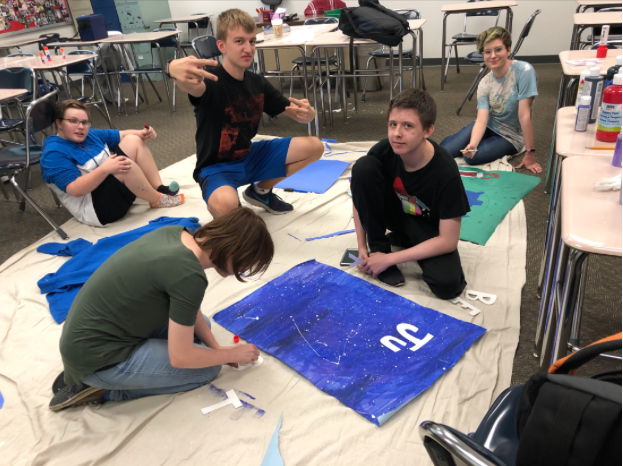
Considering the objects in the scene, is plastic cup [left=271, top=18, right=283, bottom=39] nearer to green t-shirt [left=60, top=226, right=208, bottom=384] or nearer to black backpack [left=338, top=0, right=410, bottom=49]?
black backpack [left=338, top=0, right=410, bottom=49]

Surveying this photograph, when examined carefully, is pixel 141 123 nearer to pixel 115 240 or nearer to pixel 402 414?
pixel 115 240

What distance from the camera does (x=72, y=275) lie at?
2146 millimetres

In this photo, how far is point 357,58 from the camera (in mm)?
5172

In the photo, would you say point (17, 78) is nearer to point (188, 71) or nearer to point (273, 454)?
point (188, 71)

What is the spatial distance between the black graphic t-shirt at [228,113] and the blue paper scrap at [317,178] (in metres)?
0.58

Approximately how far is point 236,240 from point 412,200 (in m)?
0.96

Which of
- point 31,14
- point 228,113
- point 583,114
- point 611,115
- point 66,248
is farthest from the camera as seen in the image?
point 31,14

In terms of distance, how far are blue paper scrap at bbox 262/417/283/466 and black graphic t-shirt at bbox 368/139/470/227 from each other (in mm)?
1007

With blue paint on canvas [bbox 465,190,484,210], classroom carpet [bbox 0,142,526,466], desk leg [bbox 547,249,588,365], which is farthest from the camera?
blue paint on canvas [bbox 465,190,484,210]

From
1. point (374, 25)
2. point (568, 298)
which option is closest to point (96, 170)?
point (374, 25)

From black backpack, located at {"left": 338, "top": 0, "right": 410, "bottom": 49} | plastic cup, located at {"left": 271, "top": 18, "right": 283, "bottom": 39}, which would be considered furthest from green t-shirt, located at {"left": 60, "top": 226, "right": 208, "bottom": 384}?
plastic cup, located at {"left": 271, "top": 18, "right": 283, "bottom": 39}

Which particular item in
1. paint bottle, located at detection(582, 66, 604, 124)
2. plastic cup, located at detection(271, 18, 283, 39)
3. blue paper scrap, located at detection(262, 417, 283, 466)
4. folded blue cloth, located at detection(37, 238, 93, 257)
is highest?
plastic cup, located at detection(271, 18, 283, 39)

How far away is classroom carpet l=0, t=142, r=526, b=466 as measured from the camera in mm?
1335

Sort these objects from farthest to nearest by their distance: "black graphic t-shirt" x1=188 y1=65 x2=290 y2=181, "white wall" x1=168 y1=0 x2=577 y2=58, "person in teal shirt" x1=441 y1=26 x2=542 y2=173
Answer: "white wall" x1=168 y1=0 x2=577 y2=58 < "person in teal shirt" x1=441 y1=26 x2=542 y2=173 < "black graphic t-shirt" x1=188 y1=65 x2=290 y2=181
